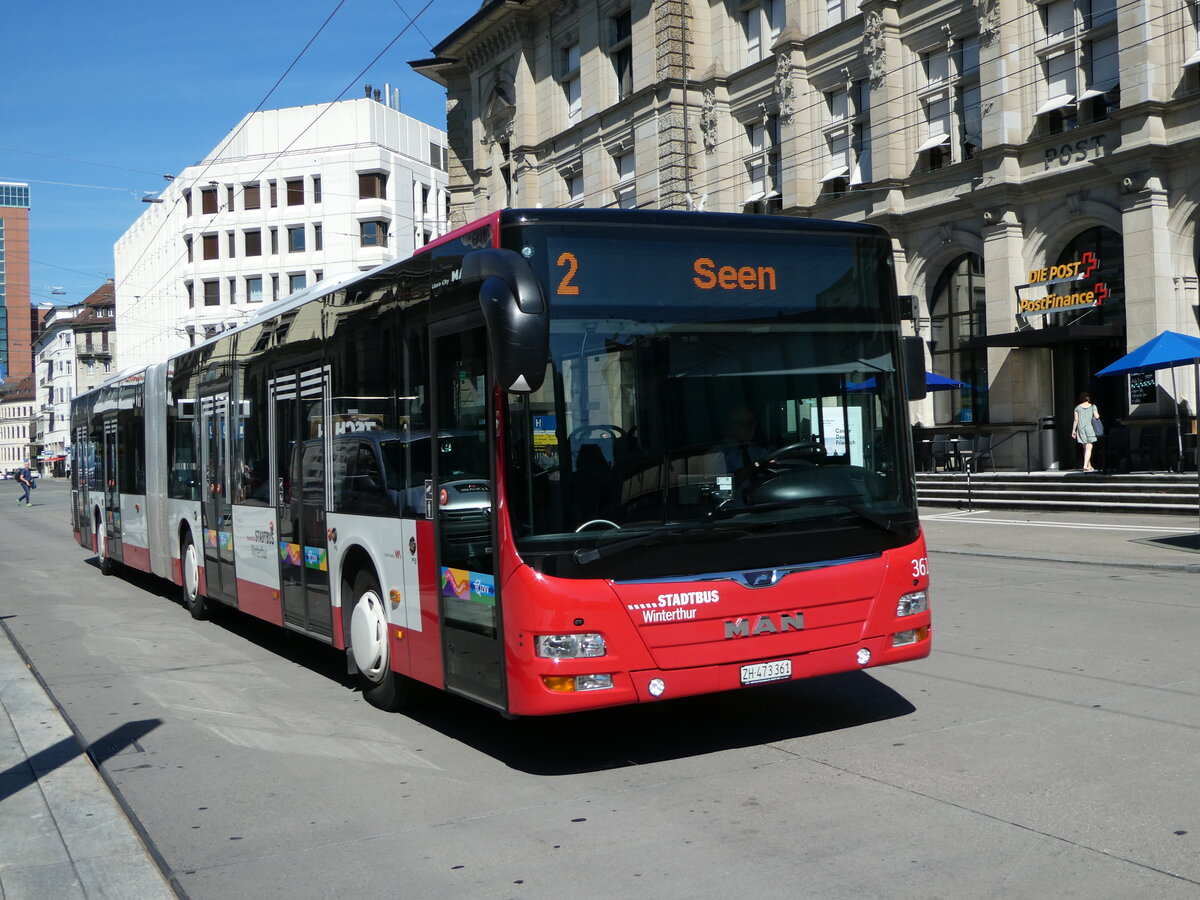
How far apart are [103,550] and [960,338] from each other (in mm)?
21158

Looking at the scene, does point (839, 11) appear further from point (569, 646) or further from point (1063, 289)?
point (569, 646)

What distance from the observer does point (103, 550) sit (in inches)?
720

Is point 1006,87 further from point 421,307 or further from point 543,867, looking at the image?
point 543,867

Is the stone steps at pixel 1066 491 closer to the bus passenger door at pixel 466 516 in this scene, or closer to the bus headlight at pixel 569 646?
the bus passenger door at pixel 466 516

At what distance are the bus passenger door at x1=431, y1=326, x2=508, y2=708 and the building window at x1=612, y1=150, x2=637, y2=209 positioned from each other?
34.1m

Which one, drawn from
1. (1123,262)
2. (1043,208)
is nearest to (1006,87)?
(1043,208)

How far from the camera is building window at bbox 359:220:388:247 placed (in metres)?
75.0

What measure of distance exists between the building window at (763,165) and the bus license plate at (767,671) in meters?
30.6

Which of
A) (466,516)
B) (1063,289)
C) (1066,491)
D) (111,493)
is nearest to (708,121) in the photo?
(1063,289)

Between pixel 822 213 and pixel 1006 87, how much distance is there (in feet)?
22.5

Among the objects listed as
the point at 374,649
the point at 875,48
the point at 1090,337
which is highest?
the point at 875,48

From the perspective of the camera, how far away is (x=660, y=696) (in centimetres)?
620

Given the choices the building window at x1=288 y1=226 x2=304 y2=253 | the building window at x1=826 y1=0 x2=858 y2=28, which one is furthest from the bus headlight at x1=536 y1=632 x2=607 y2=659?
the building window at x1=288 y1=226 x2=304 y2=253

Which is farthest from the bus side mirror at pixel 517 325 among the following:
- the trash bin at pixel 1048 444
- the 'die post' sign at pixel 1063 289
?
the trash bin at pixel 1048 444
